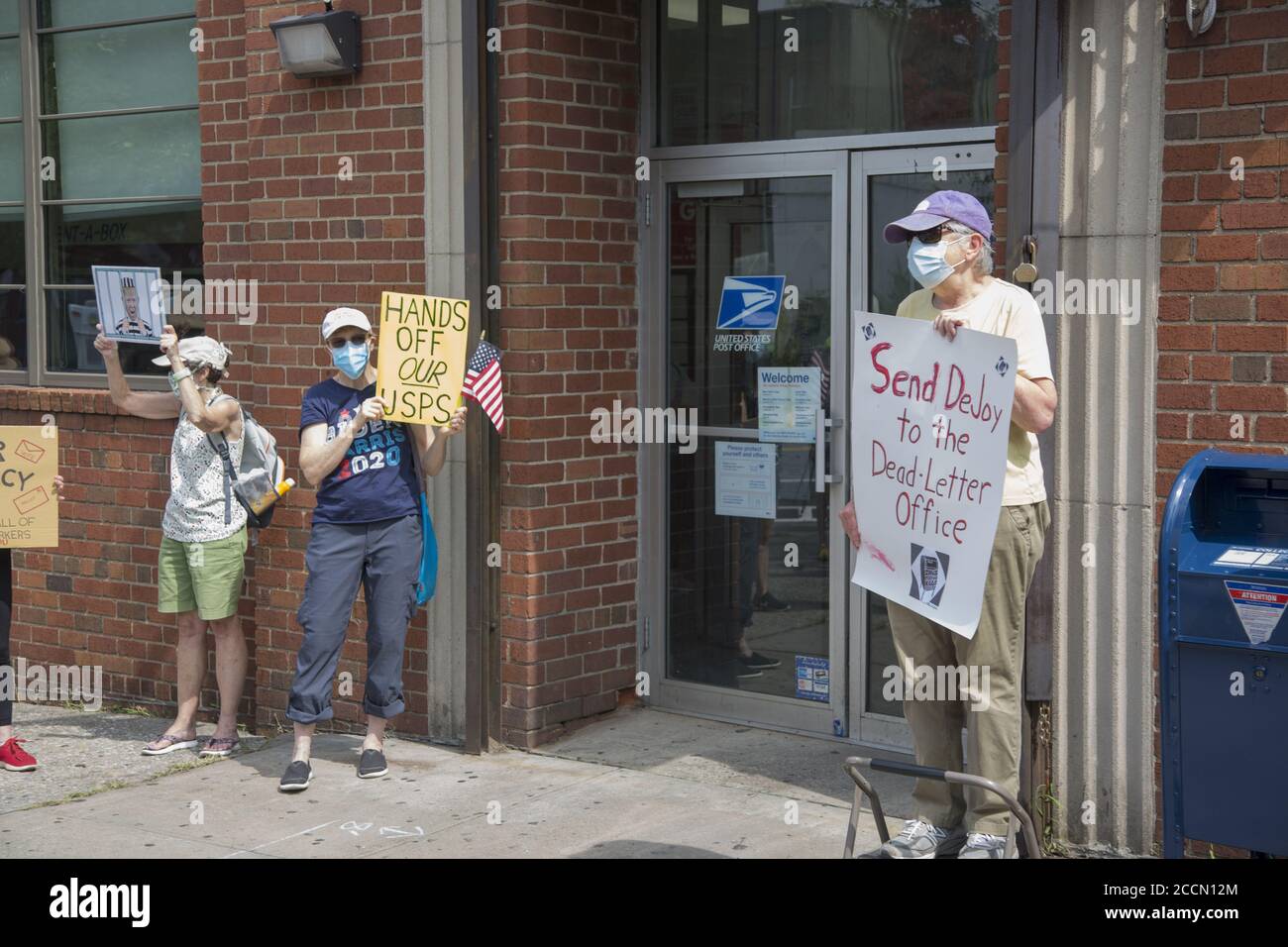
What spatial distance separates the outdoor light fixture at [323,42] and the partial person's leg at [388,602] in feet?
6.78

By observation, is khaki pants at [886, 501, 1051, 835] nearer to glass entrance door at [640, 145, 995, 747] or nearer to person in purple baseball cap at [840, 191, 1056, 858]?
person in purple baseball cap at [840, 191, 1056, 858]

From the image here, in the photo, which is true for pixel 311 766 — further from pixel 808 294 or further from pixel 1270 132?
pixel 1270 132

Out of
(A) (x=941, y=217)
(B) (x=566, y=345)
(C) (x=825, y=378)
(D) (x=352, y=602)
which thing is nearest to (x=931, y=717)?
(A) (x=941, y=217)

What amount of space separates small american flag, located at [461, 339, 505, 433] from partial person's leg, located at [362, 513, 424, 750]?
52cm

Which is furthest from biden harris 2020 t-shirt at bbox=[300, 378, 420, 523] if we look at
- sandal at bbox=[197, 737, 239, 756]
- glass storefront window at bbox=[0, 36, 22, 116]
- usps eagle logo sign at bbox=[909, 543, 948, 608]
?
glass storefront window at bbox=[0, 36, 22, 116]

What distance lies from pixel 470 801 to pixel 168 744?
1740 mm

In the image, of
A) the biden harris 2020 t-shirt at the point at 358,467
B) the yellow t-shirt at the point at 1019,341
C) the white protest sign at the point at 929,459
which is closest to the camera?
the white protest sign at the point at 929,459

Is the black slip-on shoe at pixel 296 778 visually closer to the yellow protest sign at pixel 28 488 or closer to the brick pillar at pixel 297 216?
the brick pillar at pixel 297 216

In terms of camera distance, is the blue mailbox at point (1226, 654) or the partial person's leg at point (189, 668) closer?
the blue mailbox at point (1226, 654)

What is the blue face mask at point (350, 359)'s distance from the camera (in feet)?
19.3

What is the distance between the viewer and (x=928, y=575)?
4.55 m

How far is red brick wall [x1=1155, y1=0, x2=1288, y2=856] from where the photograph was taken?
15.6ft

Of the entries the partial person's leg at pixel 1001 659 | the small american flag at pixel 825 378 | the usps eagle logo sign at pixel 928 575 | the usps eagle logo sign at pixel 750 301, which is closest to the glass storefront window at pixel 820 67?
the usps eagle logo sign at pixel 750 301

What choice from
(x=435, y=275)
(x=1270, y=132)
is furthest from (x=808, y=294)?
(x=1270, y=132)
